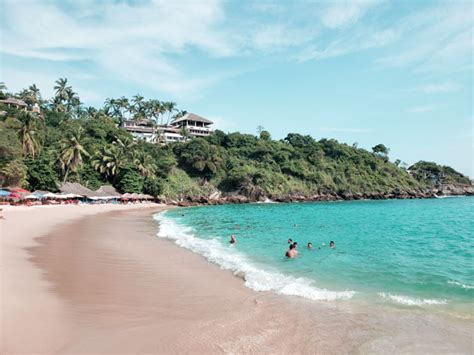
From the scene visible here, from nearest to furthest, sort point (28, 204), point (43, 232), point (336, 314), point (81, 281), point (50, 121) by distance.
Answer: point (336, 314) → point (81, 281) → point (43, 232) → point (28, 204) → point (50, 121)

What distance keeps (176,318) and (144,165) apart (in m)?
53.5

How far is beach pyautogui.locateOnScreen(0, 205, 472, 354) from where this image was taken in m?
6.01

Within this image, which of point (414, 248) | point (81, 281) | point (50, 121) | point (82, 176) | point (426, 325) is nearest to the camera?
point (426, 325)

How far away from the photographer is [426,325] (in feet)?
23.9

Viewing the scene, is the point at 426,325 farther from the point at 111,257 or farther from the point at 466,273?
the point at 111,257

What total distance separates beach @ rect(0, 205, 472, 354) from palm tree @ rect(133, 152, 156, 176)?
1833 inches

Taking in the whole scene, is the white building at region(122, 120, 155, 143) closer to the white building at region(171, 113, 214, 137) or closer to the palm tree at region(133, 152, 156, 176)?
the white building at region(171, 113, 214, 137)

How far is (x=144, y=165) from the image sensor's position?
58.2 metres

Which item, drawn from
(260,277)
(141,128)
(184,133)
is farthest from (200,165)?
(260,277)

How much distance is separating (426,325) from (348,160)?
8802 cm

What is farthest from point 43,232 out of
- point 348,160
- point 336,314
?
point 348,160

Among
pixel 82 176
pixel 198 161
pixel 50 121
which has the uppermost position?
pixel 50 121

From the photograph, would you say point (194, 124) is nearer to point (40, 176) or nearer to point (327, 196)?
point (327, 196)

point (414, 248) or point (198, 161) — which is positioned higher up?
point (198, 161)
